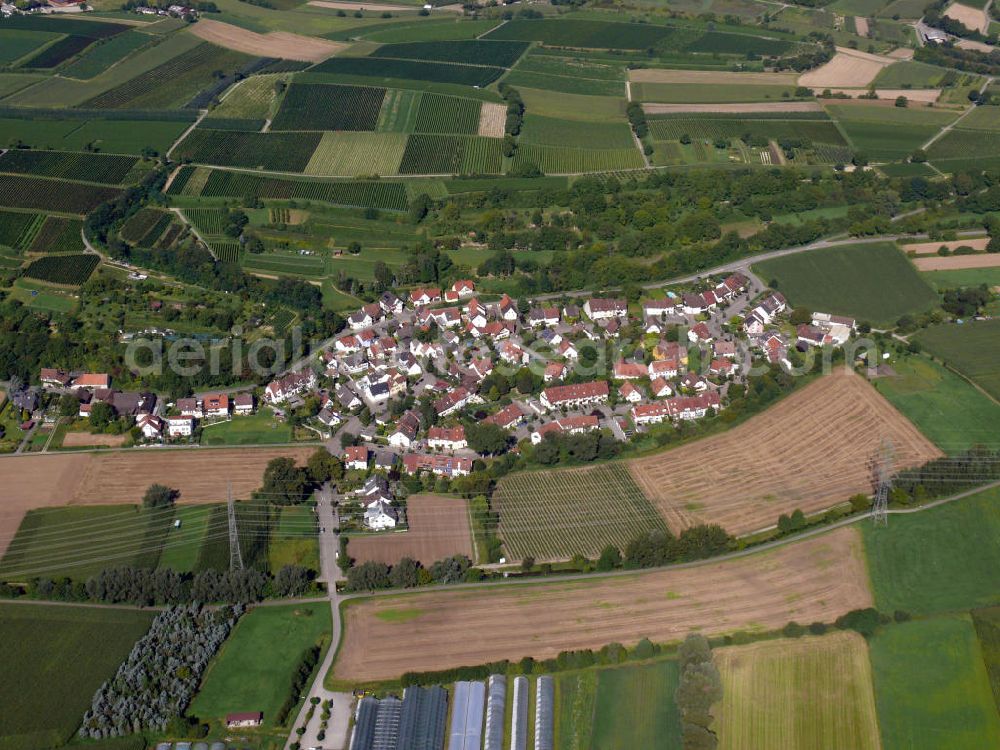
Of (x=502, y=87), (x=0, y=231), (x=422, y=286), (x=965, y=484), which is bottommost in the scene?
(x=965, y=484)

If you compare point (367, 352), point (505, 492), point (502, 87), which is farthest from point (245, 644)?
point (502, 87)

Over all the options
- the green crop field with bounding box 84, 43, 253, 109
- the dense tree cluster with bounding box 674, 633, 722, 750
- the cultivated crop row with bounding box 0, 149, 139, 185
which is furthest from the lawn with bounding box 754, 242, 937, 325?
the green crop field with bounding box 84, 43, 253, 109

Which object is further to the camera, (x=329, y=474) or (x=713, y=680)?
(x=329, y=474)

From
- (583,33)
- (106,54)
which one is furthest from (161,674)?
(583,33)

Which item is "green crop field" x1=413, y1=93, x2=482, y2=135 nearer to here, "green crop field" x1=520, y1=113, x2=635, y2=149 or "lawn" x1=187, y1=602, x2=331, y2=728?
"green crop field" x1=520, y1=113, x2=635, y2=149

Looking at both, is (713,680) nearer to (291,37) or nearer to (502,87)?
(502,87)
